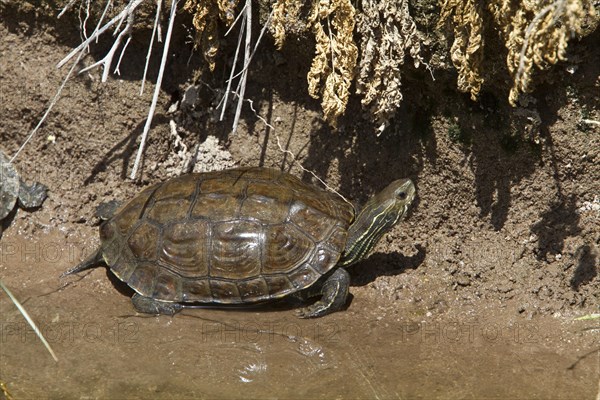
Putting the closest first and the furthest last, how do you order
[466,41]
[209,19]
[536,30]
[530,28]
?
[530,28] < [536,30] < [466,41] < [209,19]

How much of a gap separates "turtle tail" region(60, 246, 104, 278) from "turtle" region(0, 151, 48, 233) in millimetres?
782

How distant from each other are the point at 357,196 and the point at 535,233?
1407 mm

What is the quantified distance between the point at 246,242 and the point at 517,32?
7.58 feet

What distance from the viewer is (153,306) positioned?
531 cm

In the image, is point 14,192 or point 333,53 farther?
point 14,192

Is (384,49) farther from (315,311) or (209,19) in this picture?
(315,311)

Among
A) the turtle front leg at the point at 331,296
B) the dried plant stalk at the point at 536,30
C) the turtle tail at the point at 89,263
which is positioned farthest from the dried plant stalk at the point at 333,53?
the turtle tail at the point at 89,263

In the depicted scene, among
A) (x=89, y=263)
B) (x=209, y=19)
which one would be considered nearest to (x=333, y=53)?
(x=209, y=19)

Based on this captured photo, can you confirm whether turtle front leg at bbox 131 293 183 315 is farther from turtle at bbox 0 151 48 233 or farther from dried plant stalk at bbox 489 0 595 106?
dried plant stalk at bbox 489 0 595 106

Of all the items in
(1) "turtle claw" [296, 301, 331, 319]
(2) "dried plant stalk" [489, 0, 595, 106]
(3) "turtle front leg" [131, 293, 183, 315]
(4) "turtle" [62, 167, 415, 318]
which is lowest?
(3) "turtle front leg" [131, 293, 183, 315]

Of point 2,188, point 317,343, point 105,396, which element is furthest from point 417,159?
point 2,188

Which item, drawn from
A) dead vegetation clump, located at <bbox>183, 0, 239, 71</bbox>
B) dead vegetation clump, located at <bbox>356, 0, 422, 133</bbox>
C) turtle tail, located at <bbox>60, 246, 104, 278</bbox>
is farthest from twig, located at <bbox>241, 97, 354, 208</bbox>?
turtle tail, located at <bbox>60, 246, 104, 278</bbox>

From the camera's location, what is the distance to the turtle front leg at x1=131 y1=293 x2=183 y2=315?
530 centimetres

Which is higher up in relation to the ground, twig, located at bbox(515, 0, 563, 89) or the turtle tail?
twig, located at bbox(515, 0, 563, 89)
